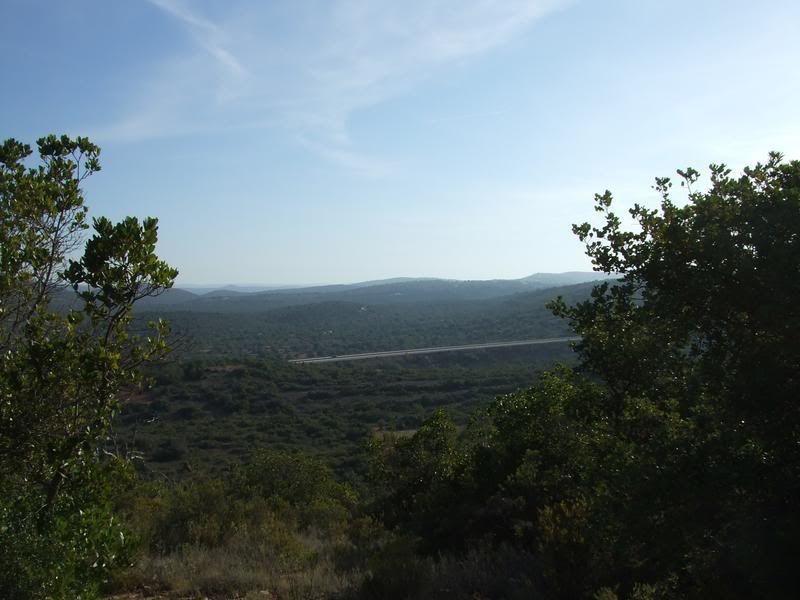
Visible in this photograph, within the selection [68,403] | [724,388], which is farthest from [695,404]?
[68,403]

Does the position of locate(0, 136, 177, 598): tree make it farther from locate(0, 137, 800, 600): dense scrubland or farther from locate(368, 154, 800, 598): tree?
locate(368, 154, 800, 598): tree

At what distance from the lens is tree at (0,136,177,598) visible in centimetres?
415

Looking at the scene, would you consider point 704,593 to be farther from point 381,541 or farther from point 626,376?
point 381,541

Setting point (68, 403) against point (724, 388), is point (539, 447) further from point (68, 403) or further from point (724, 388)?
point (68, 403)

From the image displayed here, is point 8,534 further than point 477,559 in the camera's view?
No

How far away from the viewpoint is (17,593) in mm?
3979

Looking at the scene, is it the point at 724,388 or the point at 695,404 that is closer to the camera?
the point at 724,388

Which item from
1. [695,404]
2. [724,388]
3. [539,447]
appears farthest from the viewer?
[539,447]

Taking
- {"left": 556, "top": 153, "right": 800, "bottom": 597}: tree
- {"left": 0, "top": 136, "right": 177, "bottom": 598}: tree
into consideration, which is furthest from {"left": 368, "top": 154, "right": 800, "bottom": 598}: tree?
{"left": 0, "top": 136, "right": 177, "bottom": 598}: tree

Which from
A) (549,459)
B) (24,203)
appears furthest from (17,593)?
(549,459)

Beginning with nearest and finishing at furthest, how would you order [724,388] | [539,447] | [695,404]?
[724,388] → [695,404] → [539,447]

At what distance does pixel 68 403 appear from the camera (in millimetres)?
4430

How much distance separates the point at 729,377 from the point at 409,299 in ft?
565

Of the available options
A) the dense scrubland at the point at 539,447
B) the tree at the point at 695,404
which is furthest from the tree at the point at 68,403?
the tree at the point at 695,404
